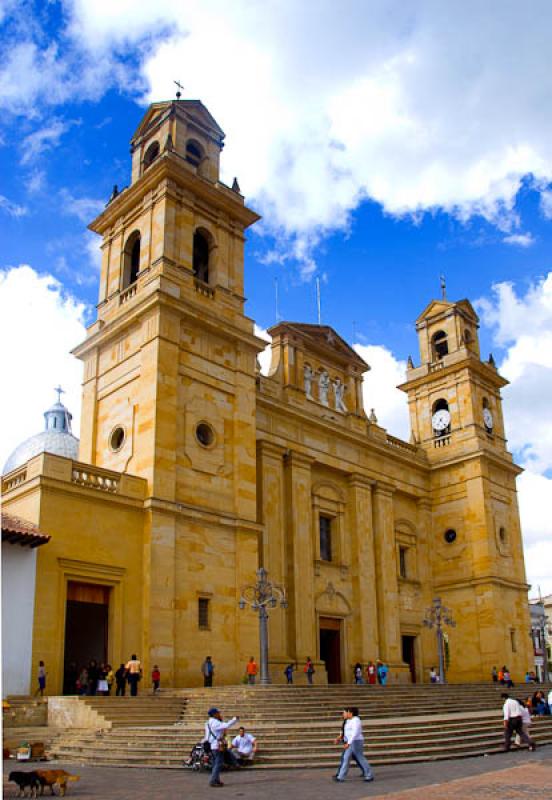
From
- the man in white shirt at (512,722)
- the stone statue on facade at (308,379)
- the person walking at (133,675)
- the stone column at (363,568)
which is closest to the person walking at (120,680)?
the person walking at (133,675)

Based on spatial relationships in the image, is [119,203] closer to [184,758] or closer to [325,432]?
[325,432]

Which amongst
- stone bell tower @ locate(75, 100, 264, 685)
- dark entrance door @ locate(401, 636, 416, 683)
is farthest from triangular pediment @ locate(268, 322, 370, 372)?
dark entrance door @ locate(401, 636, 416, 683)

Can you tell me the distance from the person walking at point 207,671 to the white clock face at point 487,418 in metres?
23.4

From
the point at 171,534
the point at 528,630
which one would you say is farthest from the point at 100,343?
the point at 528,630

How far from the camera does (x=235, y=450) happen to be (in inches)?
1097

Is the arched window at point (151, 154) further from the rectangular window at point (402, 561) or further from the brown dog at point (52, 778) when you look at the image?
the brown dog at point (52, 778)

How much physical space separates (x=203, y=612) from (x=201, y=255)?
1357cm

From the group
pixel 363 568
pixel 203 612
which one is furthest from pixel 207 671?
pixel 363 568

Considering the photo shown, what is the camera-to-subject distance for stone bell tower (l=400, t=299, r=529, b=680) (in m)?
37.2

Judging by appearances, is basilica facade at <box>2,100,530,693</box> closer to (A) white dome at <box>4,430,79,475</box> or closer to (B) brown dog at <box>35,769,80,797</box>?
(B) brown dog at <box>35,769,80,797</box>

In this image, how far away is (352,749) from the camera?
516 inches

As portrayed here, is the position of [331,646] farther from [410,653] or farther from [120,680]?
[120,680]

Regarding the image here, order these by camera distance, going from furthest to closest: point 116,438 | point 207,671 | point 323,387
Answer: point 323,387 < point 116,438 < point 207,671

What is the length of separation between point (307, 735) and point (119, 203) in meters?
21.5
